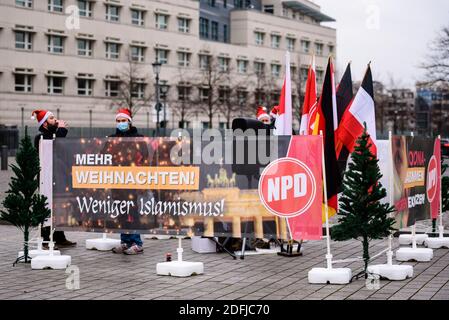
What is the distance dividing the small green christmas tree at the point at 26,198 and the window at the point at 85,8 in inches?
2491

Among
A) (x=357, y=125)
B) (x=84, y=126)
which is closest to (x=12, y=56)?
(x=84, y=126)

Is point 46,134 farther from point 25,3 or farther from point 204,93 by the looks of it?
point 204,93

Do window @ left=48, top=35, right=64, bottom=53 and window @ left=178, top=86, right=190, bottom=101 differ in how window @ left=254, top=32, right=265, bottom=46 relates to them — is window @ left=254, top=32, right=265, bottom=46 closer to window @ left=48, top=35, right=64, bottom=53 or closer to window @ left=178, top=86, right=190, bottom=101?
window @ left=178, top=86, right=190, bottom=101

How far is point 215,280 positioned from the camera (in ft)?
33.9

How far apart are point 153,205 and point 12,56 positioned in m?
59.3

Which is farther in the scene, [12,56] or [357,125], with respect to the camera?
[12,56]

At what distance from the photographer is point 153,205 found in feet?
36.6

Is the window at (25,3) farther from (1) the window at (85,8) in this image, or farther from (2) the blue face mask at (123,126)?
(2) the blue face mask at (123,126)

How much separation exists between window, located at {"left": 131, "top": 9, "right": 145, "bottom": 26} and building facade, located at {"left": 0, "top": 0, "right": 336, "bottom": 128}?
92 mm

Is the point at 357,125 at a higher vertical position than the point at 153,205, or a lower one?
higher

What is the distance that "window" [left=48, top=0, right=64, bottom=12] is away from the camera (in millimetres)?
70262

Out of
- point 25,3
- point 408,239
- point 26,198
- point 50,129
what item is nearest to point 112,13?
point 25,3
